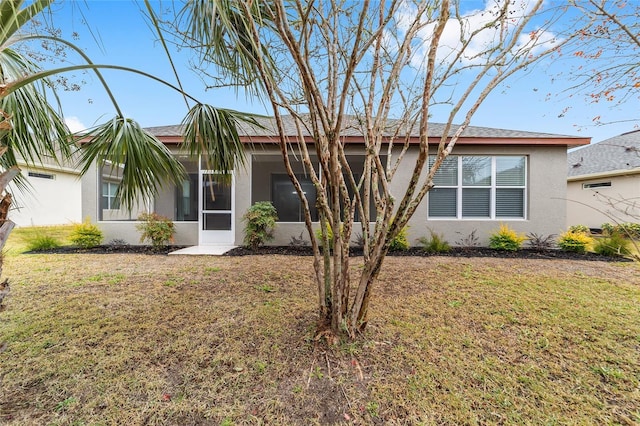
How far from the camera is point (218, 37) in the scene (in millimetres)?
2518

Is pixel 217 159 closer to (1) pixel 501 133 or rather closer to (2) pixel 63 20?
(2) pixel 63 20

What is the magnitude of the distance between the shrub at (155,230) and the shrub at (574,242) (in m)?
10.9

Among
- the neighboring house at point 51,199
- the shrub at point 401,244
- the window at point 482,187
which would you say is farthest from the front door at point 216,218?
the neighboring house at point 51,199

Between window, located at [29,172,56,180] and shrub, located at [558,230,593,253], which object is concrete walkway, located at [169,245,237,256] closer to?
shrub, located at [558,230,593,253]

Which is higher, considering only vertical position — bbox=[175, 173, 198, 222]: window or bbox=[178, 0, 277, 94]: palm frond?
bbox=[178, 0, 277, 94]: palm frond

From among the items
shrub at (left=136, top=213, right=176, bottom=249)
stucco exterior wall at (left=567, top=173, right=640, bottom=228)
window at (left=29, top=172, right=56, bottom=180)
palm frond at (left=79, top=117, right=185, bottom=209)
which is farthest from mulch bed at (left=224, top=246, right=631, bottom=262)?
window at (left=29, top=172, right=56, bottom=180)

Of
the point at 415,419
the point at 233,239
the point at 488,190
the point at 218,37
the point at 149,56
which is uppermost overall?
the point at 149,56

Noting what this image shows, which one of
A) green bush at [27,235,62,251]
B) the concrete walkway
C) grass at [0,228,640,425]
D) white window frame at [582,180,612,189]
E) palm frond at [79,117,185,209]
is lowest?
grass at [0,228,640,425]

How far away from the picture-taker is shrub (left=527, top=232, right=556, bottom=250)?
7250mm

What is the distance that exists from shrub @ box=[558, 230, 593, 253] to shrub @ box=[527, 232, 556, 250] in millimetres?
241

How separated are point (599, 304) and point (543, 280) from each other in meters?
1.06

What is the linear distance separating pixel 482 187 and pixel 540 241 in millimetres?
2134

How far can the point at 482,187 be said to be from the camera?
25.0 ft

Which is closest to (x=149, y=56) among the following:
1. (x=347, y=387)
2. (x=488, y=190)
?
(x=347, y=387)
